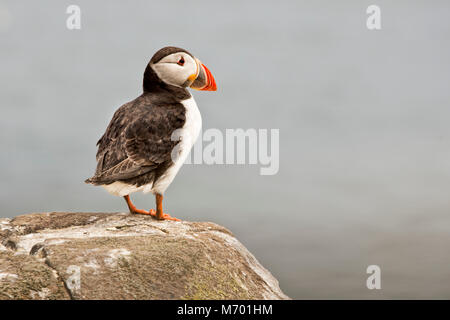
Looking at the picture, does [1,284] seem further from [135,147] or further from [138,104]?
[138,104]

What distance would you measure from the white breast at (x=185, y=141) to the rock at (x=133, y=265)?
63 centimetres

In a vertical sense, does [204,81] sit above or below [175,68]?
below

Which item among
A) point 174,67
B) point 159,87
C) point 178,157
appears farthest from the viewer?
point 159,87

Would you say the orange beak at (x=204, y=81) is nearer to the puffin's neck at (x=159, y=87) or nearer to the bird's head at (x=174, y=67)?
the bird's head at (x=174, y=67)

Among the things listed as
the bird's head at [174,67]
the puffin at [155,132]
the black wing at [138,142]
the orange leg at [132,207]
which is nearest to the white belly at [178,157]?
the puffin at [155,132]

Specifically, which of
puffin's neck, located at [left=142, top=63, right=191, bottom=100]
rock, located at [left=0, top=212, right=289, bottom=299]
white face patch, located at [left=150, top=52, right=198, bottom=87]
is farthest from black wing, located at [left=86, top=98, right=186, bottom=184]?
rock, located at [left=0, top=212, right=289, bottom=299]

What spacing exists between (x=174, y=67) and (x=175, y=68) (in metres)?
0.02

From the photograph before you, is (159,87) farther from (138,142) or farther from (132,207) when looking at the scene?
(132,207)

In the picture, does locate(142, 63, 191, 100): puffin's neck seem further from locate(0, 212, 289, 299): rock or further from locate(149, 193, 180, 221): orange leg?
locate(0, 212, 289, 299): rock

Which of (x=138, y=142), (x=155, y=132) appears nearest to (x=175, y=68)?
(x=155, y=132)

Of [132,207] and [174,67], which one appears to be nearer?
[174,67]

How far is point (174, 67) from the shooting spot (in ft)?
25.0

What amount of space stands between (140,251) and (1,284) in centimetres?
159
